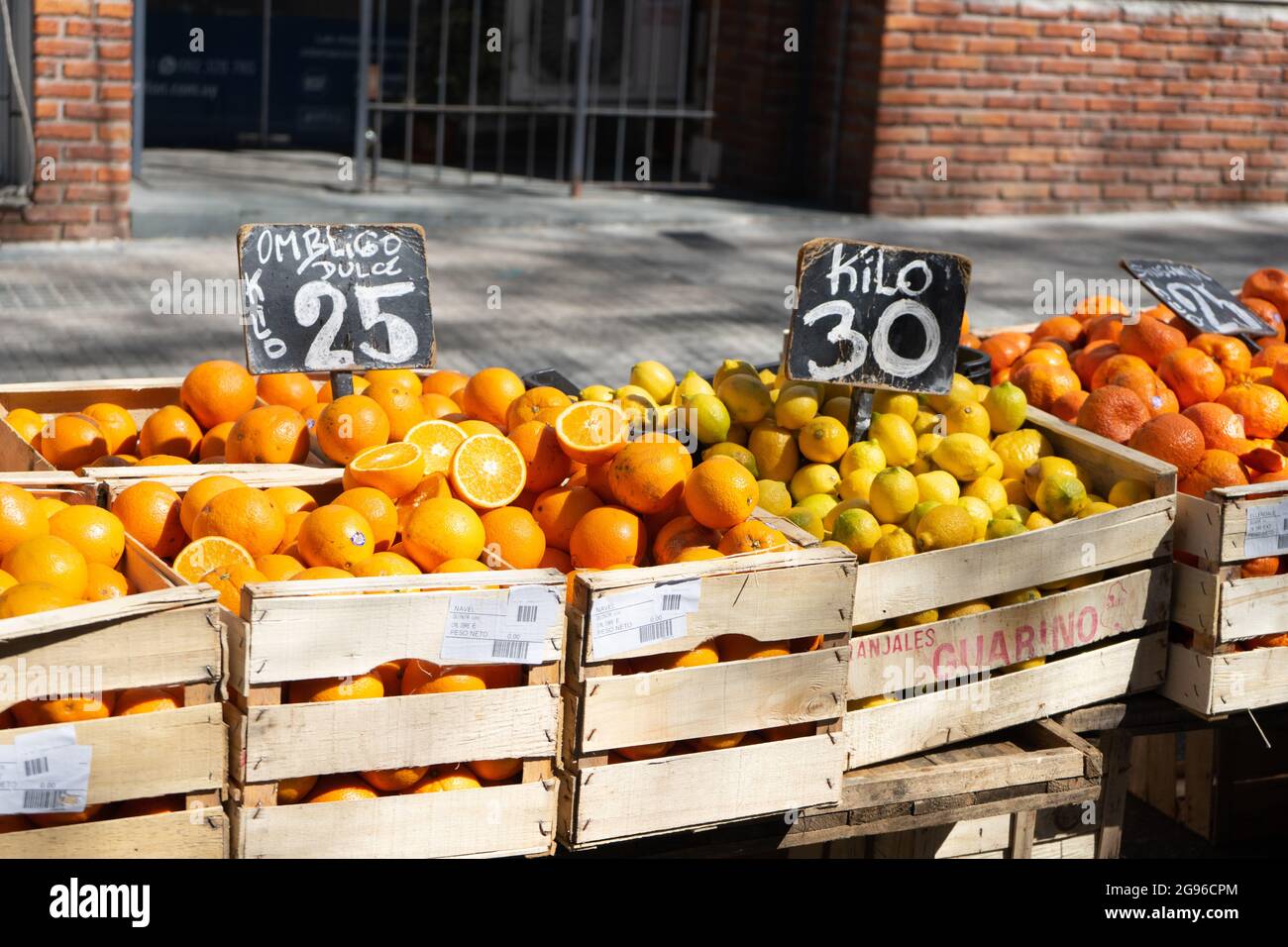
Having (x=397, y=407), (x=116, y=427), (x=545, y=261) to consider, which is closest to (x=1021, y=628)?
(x=397, y=407)

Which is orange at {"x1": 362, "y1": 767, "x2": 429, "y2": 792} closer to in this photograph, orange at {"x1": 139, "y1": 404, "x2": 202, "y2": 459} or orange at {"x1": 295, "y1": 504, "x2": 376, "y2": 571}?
orange at {"x1": 295, "y1": 504, "x2": 376, "y2": 571}

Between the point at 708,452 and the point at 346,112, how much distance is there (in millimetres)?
11050

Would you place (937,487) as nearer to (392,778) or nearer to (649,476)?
(649,476)

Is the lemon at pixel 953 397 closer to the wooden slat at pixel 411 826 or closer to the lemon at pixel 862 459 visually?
the lemon at pixel 862 459

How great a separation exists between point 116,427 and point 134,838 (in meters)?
1.65

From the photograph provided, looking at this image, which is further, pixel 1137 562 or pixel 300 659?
pixel 1137 562

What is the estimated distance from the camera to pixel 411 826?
2.86m

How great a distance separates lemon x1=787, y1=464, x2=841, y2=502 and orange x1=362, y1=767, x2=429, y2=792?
4.71 feet

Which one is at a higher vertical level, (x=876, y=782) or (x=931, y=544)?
(x=931, y=544)

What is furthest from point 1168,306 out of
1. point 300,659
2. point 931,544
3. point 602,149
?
point 602,149

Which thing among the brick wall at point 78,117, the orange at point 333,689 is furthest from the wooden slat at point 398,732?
the brick wall at point 78,117

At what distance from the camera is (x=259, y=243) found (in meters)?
4.03
